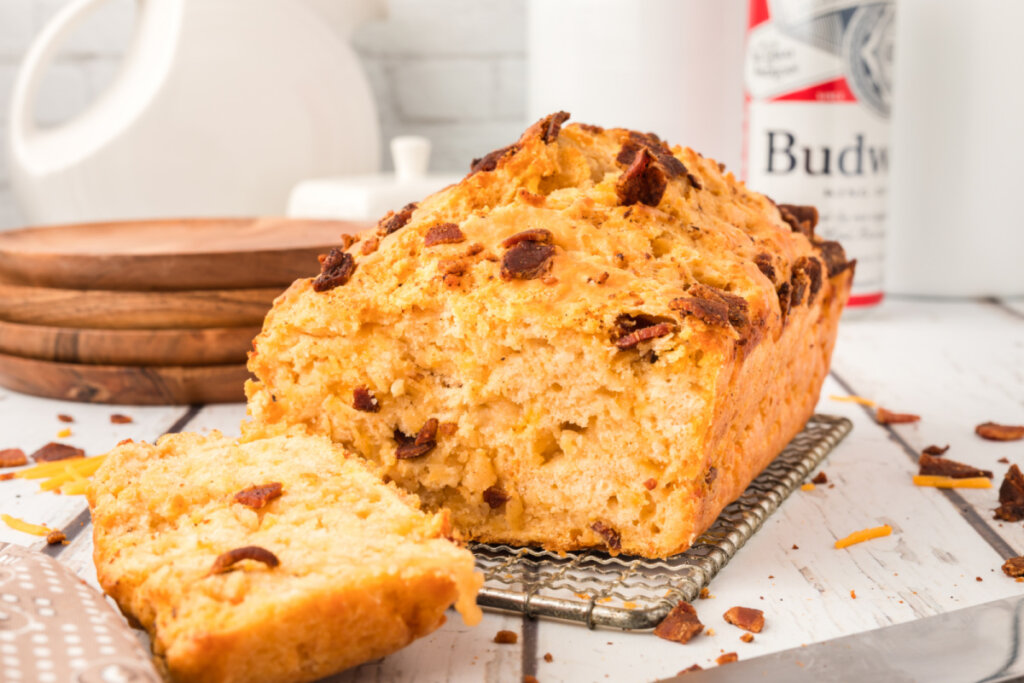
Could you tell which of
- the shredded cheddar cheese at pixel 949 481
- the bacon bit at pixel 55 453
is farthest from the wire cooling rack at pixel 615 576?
the bacon bit at pixel 55 453

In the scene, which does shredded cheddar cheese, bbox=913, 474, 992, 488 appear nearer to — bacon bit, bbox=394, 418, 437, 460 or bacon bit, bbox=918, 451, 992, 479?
bacon bit, bbox=918, 451, 992, 479

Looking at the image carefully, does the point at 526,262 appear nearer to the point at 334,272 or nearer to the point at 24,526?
the point at 334,272

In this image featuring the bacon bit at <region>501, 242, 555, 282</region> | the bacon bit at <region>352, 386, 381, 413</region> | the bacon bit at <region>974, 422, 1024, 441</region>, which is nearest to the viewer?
the bacon bit at <region>501, 242, 555, 282</region>

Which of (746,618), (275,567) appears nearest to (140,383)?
(275,567)

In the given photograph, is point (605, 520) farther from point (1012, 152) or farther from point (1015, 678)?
point (1012, 152)

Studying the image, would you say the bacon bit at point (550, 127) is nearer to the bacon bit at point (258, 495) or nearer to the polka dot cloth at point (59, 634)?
the bacon bit at point (258, 495)

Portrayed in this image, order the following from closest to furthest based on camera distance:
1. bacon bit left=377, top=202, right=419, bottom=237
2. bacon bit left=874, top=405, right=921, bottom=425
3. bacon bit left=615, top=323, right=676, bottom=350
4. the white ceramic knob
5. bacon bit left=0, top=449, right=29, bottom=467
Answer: bacon bit left=615, top=323, right=676, bottom=350, bacon bit left=377, top=202, right=419, bottom=237, bacon bit left=0, top=449, right=29, bottom=467, bacon bit left=874, top=405, right=921, bottom=425, the white ceramic knob

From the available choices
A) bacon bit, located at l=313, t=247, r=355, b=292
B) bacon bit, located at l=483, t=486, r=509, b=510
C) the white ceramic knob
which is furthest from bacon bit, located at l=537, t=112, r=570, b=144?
the white ceramic knob
